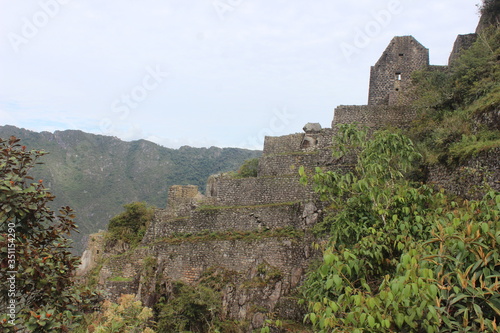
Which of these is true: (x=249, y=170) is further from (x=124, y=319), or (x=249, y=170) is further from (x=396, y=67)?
A: (x=124, y=319)

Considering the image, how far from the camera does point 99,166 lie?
55594mm

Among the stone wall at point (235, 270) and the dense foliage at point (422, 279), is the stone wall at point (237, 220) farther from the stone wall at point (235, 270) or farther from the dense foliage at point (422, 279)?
the dense foliage at point (422, 279)

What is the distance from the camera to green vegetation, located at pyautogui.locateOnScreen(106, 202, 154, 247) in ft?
68.1

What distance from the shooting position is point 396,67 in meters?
20.5

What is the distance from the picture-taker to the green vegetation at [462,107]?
11539 mm

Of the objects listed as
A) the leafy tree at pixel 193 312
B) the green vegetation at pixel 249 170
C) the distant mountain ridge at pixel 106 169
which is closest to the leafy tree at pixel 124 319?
the leafy tree at pixel 193 312

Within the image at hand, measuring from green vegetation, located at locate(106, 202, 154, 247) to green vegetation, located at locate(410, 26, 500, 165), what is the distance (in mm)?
12906

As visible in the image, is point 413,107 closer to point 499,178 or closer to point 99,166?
point 499,178

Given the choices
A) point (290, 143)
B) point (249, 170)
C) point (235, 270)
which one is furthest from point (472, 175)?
point (249, 170)

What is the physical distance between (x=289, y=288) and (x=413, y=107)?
908 cm

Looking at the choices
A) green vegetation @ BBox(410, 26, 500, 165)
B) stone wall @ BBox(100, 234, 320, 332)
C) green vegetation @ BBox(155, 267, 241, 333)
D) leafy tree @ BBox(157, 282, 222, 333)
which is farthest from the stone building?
green vegetation @ BBox(410, 26, 500, 165)

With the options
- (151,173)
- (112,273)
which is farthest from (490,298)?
(151,173)

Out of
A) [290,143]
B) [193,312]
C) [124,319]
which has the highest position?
[290,143]

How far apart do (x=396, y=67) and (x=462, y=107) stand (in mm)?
6565
